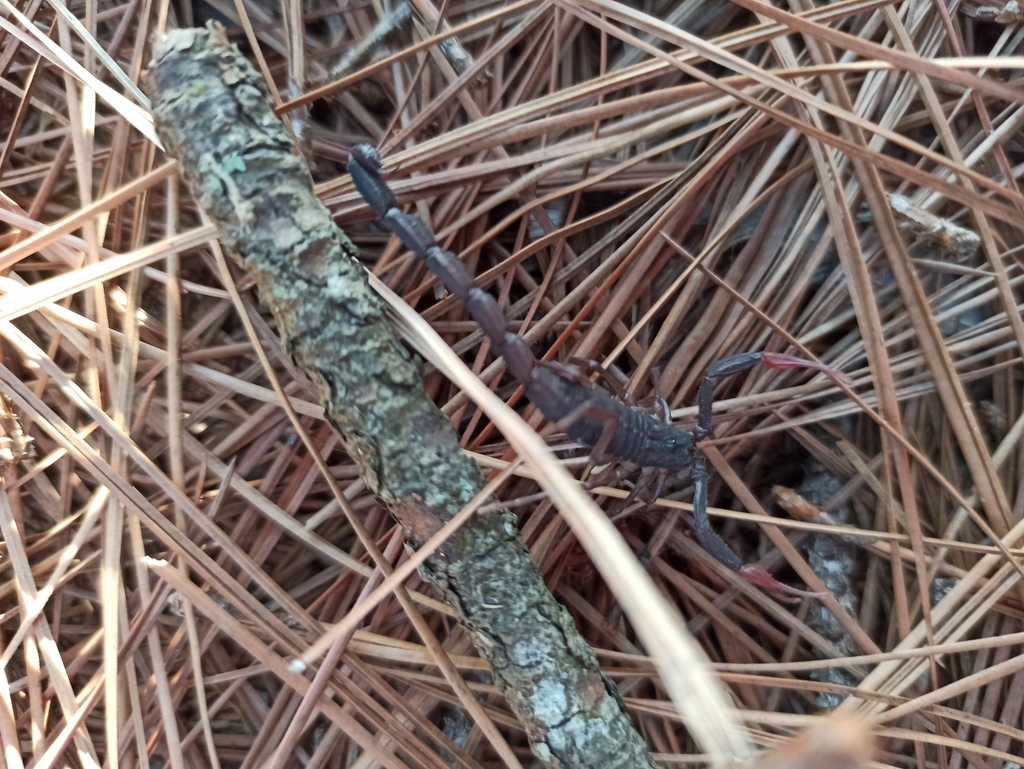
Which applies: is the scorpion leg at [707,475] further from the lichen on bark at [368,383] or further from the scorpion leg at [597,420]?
the lichen on bark at [368,383]

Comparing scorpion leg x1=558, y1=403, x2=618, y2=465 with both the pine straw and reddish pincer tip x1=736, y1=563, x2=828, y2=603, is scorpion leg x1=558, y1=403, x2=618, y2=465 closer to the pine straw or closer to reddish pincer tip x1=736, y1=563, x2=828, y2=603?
the pine straw

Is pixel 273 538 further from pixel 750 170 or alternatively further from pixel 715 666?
pixel 750 170

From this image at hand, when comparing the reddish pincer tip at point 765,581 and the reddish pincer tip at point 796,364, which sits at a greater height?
the reddish pincer tip at point 796,364

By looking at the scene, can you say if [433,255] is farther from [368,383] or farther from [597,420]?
[597,420]

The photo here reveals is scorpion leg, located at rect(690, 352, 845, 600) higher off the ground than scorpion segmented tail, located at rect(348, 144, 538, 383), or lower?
lower

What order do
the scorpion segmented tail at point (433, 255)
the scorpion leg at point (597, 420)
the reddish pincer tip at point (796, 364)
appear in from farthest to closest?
the reddish pincer tip at point (796, 364)
the scorpion leg at point (597, 420)
the scorpion segmented tail at point (433, 255)

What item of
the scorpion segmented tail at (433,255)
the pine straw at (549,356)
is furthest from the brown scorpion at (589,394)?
the pine straw at (549,356)

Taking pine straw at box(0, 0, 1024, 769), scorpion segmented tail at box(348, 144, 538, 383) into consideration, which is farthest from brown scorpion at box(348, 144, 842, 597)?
pine straw at box(0, 0, 1024, 769)
